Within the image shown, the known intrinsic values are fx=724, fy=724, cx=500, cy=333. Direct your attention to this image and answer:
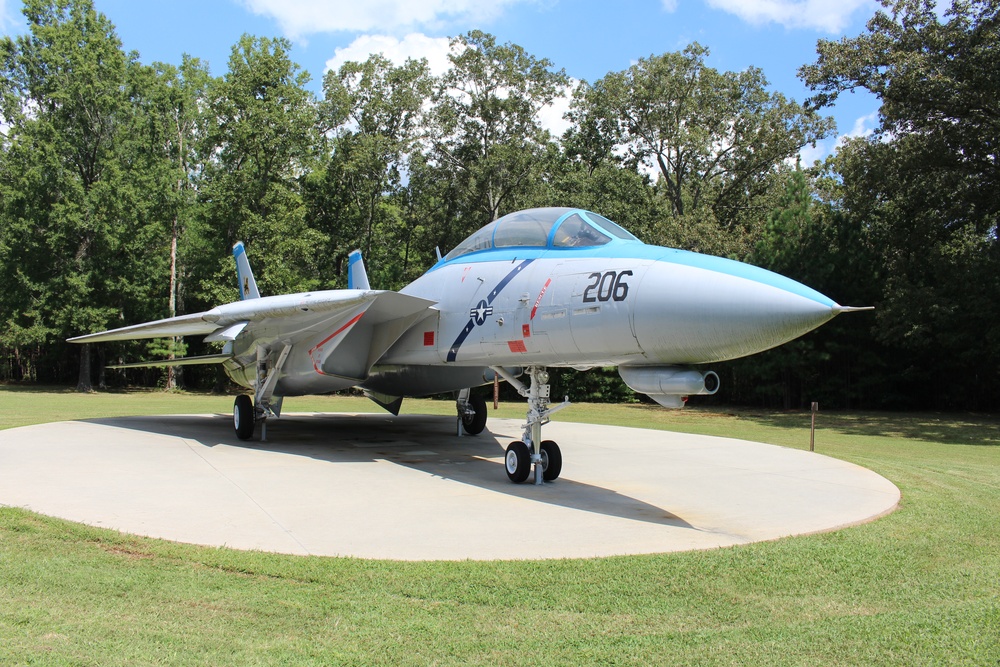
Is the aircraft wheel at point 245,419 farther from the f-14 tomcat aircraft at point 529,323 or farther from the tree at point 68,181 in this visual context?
the tree at point 68,181

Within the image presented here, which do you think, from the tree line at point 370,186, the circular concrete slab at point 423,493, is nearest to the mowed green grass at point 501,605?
the circular concrete slab at point 423,493

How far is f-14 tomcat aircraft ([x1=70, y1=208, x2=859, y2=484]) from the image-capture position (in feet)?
20.3

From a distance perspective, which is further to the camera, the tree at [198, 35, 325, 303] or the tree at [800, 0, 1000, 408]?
the tree at [198, 35, 325, 303]

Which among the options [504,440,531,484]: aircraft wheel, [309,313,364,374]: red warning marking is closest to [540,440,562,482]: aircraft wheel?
[504,440,531,484]: aircraft wheel

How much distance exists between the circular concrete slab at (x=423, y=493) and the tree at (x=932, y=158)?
1449 centimetres

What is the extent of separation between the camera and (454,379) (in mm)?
11672

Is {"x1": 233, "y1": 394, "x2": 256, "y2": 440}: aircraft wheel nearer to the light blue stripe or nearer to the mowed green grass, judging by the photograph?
the light blue stripe

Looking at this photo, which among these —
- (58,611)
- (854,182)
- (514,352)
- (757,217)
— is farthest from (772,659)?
(757,217)

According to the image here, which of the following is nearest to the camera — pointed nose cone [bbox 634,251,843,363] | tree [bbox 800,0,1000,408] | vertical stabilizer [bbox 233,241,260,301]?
pointed nose cone [bbox 634,251,843,363]

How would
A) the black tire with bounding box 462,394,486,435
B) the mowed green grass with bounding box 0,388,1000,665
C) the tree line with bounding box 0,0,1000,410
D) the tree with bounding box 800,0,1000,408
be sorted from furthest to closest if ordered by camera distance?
the tree line with bounding box 0,0,1000,410
the tree with bounding box 800,0,1000,408
the black tire with bounding box 462,394,486,435
the mowed green grass with bounding box 0,388,1000,665

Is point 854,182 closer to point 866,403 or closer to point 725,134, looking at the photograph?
point 866,403

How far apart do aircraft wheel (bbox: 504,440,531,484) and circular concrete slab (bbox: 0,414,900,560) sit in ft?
0.48

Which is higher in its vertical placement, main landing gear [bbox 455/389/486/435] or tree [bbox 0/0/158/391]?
tree [bbox 0/0/158/391]

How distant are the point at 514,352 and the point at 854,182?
72.8 feet
